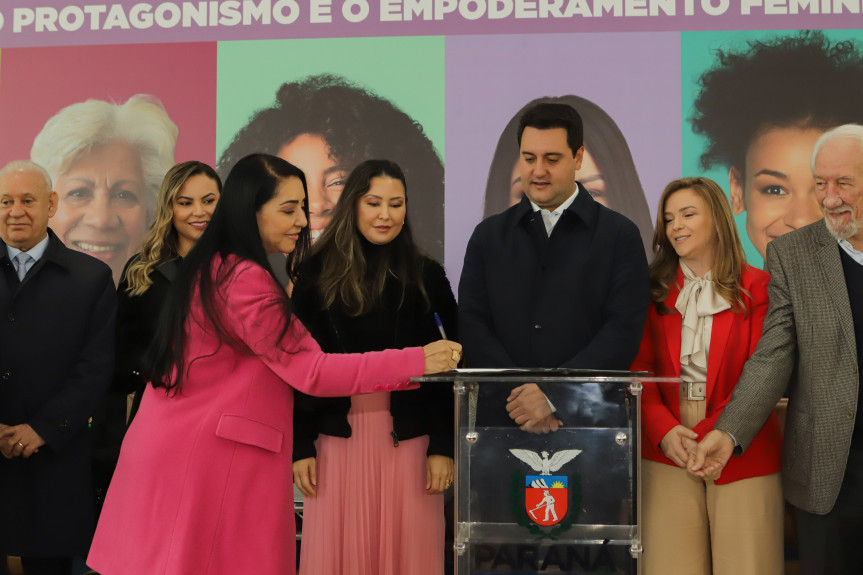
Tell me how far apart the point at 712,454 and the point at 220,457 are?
160 cm

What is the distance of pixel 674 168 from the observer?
4668 mm

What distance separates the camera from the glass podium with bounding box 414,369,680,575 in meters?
2.42

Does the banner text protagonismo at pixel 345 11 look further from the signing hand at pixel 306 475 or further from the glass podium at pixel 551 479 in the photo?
the glass podium at pixel 551 479

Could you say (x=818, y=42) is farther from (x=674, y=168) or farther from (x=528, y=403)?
(x=528, y=403)

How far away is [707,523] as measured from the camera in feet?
10.5

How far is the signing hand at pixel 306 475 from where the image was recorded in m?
3.17

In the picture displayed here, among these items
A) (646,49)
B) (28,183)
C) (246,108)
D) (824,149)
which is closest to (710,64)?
(646,49)

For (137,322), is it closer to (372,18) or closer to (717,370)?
(372,18)

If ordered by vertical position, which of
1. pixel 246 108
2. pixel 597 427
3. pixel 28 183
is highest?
pixel 246 108

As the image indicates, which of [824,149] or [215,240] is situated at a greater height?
[824,149]

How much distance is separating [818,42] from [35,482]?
4.13 m

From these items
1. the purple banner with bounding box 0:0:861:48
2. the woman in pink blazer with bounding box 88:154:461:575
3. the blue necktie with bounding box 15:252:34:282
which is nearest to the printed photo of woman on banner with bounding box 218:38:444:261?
the purple banner with bounding box 0:0:861:48

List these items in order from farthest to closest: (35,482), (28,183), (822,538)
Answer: (28,183) → (35,482) → (822,538)

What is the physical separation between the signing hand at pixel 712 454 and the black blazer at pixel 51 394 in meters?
2.28
